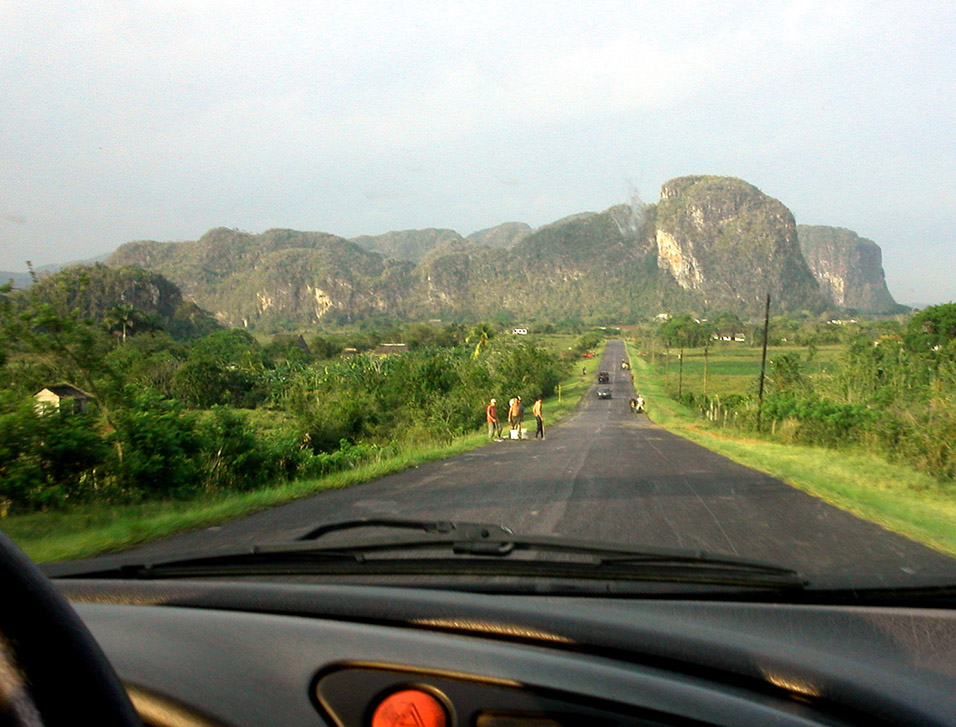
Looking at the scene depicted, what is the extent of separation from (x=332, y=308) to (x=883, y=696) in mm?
199412

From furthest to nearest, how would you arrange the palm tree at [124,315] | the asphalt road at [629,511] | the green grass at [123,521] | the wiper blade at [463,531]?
the palm tree at [124,315] < the green grass at [123,521] < the asphalt road at [629,511] < the wiper blade at [463,531]

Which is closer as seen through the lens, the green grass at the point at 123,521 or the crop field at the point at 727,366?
the green grass at the point at 123,521

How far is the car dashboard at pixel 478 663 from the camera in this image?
4.50ft

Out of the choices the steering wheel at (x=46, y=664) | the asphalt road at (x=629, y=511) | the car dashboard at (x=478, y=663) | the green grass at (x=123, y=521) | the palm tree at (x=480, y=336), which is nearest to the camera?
the steering wheel at (x=46, y=664)

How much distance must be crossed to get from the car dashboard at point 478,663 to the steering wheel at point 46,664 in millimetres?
547

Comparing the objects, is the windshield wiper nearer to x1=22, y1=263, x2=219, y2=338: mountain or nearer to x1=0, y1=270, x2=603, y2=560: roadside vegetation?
x1=0, y1=270, x2=603, y2=560: roadside vegetation

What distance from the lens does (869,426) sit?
72.7ft

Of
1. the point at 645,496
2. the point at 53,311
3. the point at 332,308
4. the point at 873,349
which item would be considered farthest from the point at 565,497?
the point at 332,308

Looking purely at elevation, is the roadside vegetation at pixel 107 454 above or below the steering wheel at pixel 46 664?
below

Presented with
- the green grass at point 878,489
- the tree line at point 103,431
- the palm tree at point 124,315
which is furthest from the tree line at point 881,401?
the palm tree at point 124,315

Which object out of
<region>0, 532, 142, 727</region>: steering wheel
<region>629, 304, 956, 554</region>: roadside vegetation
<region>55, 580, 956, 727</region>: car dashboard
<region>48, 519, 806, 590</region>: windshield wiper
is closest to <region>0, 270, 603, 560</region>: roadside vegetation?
<region>48, 519, 806, 590</region>: windshield wiper

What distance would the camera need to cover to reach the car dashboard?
137 cm

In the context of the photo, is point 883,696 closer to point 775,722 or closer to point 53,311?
point 775,722

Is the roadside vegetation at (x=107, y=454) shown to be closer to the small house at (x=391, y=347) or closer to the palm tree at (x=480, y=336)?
the palm tree at (x=480, y=336)
